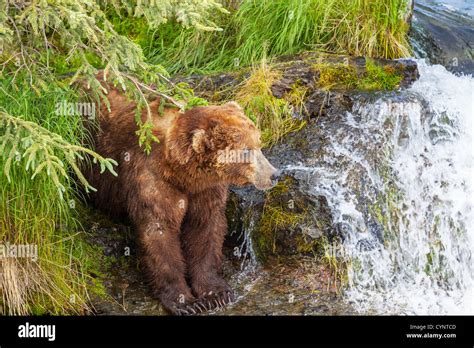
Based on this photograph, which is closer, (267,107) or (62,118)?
(62,118)

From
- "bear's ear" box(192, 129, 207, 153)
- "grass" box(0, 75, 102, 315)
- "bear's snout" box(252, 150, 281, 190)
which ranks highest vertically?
"bear's ear" box(192, 129, 207, 153)

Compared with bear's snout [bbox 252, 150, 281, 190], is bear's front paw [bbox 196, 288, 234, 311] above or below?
below

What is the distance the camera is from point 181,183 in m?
7.38

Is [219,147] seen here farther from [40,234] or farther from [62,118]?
[40,234]

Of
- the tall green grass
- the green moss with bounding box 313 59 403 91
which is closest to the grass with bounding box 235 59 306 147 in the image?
the green moss with bounding box 313 59 403 91

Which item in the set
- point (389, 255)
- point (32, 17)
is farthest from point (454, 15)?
point (32, 17)

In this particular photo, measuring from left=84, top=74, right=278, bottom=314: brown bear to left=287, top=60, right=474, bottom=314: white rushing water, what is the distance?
3.59 feet

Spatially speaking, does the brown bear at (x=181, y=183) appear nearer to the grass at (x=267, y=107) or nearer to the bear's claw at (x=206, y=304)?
the bear's claw at (x=206, y=304)

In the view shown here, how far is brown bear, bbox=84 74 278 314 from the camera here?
7180 mm

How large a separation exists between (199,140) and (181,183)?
462 millimetres

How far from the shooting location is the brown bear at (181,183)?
7.18 m

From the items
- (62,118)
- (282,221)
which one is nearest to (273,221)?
(282,221)

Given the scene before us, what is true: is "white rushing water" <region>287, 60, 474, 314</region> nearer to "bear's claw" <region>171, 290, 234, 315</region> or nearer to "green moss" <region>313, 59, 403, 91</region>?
"green moss" <region>313, 59, 403, 91</region>

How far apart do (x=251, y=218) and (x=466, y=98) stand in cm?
282
